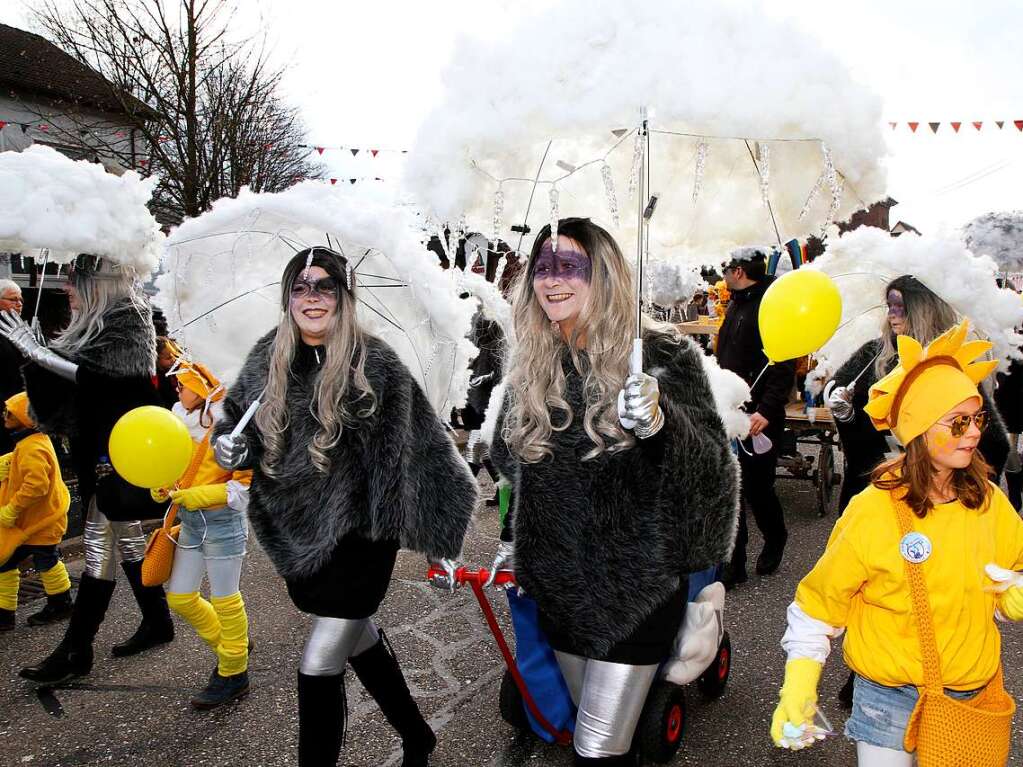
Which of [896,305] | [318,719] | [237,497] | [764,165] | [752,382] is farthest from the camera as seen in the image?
[752,382]

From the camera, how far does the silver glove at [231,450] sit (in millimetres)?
2779

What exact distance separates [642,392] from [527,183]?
789 millimetres

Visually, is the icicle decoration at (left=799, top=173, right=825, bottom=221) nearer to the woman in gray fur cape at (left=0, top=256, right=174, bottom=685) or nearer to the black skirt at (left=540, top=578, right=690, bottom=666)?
the black skirt at (left=540, top=578, right=690, bottom=666)

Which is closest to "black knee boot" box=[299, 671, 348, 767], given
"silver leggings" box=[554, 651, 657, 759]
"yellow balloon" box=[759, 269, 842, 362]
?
A: "silver leggings" box=[554, 651, 657, 759]

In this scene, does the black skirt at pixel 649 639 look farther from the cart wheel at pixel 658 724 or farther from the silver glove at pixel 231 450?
the silver glove at pixel 231 450

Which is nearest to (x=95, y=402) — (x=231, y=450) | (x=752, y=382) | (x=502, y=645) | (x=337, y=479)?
(x=231, y=450)

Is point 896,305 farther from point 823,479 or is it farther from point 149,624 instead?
point 149,624

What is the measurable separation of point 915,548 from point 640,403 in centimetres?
85

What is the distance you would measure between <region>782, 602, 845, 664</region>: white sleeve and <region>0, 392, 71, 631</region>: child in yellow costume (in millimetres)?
3964

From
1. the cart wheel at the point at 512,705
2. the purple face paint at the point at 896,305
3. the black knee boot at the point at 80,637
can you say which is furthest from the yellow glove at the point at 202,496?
the purple face paint at the point at 896,305

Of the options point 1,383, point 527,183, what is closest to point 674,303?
point 1,383

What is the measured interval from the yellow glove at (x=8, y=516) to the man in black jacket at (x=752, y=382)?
4109mm

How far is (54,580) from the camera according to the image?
4668 mm

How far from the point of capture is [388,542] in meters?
2.81
